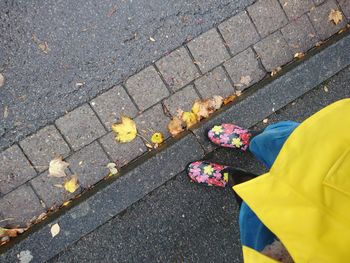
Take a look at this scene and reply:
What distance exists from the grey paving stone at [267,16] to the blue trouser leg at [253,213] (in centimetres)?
91

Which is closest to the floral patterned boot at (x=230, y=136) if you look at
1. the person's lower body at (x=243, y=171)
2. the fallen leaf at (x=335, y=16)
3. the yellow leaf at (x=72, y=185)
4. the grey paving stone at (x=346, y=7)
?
the person's lower body at (x=243, y=171)

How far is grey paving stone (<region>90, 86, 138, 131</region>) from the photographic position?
104 inches

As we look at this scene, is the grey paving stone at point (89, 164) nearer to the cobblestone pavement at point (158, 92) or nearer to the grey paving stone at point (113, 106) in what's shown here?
the cobblestone pavement at point (158, 92)

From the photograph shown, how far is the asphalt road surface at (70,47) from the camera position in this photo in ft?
8.45

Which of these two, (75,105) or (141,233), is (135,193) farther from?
(75,105)

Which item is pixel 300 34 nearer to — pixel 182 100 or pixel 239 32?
pixel 239 32

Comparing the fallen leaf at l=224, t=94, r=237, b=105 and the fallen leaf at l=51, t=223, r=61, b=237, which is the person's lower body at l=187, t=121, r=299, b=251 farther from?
the fallen leaf at l=51, t=223, r=61, b=237

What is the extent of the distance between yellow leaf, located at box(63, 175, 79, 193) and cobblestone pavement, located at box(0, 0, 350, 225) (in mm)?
30

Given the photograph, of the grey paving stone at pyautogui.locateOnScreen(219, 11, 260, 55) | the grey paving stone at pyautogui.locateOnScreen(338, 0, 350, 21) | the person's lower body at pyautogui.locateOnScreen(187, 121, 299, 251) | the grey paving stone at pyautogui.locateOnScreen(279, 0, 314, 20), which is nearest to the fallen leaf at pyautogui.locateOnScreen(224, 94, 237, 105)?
the person's lower body at pyautogui.locateOnScreen(187, 121, 299, 251)

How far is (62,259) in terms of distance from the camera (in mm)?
2562

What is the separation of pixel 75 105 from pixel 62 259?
914mm

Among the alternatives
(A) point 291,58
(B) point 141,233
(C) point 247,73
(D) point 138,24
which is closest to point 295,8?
(A) point 291,58

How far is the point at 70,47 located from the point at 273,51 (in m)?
1.30

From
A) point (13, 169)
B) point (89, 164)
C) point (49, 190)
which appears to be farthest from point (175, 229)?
point (13, 169)
